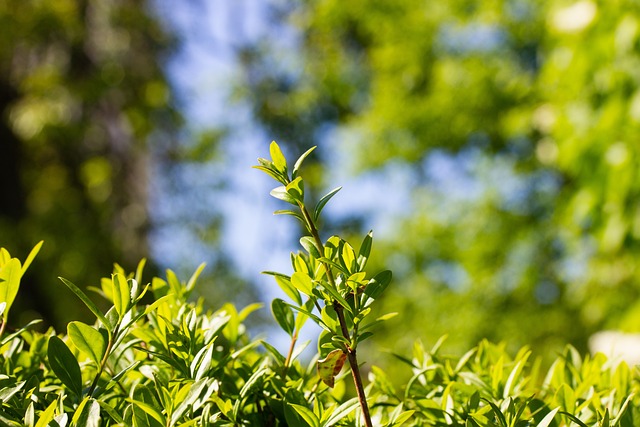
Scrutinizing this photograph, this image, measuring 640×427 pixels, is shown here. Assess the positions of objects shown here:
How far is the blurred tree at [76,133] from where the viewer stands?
707 centimetres

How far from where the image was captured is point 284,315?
912 millimetres

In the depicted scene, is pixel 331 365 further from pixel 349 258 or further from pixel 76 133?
pixel 76 133

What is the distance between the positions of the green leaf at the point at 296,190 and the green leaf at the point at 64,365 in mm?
277

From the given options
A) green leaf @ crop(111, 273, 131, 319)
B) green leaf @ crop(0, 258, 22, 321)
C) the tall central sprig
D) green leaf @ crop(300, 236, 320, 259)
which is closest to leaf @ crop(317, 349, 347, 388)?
the tall central sprig

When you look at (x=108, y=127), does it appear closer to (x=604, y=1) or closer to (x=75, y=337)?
(x=604, y=1)

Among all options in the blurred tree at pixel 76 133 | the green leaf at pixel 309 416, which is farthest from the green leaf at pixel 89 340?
the blurred tree at pixel 76 133

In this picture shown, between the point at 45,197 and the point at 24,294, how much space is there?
2.36m

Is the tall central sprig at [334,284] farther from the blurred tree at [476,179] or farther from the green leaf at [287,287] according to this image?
the blurred tree at [476,179]

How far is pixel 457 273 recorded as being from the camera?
7629mm

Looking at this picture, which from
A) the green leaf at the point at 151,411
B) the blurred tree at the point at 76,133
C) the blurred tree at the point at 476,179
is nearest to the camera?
the green leaf at the point at 151,411

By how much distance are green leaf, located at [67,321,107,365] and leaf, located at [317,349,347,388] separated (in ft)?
0.74

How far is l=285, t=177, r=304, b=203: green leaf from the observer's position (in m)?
0.72

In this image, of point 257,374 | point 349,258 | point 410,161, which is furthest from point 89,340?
point 410,161

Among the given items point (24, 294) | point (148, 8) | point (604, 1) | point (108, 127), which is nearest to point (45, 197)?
point (108, 127)
